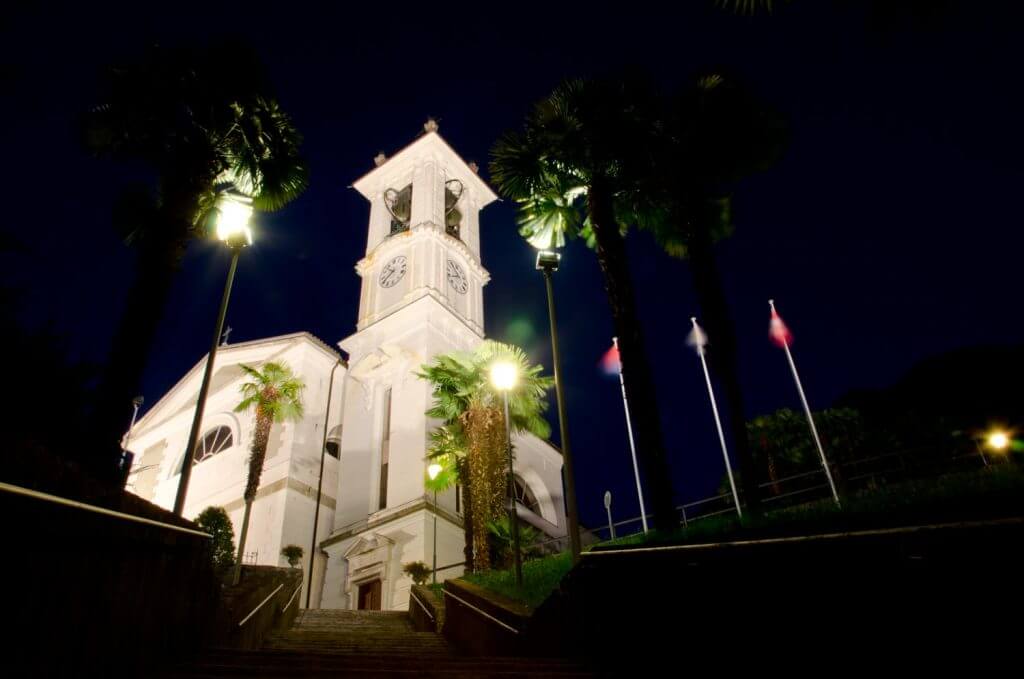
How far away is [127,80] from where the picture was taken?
43.8 feet

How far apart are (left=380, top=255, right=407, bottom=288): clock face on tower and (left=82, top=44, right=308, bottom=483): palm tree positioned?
1982 centimetres

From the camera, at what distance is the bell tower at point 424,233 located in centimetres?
3397

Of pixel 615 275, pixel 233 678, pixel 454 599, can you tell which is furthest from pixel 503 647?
pixel 615 275

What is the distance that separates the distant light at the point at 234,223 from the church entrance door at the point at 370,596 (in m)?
16.7

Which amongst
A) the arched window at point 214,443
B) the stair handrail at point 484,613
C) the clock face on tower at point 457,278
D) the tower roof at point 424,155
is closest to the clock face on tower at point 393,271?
the clock face on tower at point 457,278

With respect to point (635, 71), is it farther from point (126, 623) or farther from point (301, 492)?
point (301, 492)

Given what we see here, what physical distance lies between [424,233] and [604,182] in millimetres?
22696

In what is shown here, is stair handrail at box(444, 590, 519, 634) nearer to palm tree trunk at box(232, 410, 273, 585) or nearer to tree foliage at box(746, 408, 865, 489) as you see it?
palm tree trunk at box(232, 410, 273, 585)

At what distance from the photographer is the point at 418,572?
853 inches

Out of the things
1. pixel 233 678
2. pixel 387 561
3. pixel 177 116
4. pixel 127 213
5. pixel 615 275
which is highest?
pixel 177 116

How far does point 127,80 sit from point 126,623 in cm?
1286

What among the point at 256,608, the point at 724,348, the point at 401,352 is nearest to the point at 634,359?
the point at 724,348

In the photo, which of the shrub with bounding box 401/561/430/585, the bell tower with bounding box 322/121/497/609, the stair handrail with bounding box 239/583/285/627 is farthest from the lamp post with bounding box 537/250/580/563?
the bell tower with bounding box 322/121/497/609

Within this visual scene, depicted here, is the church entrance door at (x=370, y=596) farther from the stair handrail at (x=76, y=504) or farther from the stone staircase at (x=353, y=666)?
the stair handrail at (x=76, y=504)
